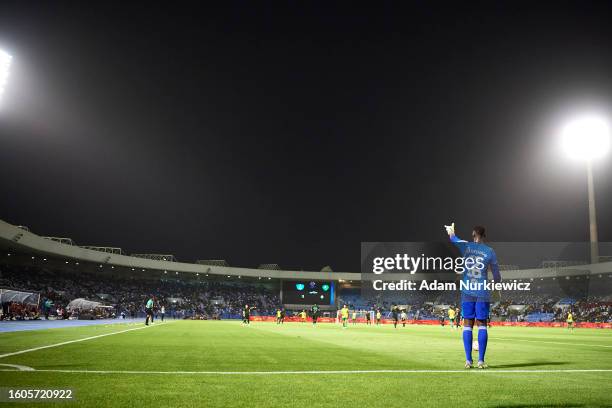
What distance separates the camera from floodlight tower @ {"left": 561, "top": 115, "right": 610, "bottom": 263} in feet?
154

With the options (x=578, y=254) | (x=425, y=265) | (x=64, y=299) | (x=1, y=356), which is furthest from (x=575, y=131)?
(x=64, y=299)

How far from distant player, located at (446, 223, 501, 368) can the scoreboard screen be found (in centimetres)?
6981

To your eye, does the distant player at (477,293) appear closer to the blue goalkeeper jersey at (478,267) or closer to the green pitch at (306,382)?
the blue goalkeeper jersey at (478,267)

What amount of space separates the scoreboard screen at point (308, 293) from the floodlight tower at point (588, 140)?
4028 cm

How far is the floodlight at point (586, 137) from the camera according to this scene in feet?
154

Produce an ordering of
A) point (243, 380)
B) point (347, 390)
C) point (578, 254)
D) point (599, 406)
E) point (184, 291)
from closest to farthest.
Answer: point (599, 406), point (347, 390), point (243, 380), point (578, 254), point (184, 291)

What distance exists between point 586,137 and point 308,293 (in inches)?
1849

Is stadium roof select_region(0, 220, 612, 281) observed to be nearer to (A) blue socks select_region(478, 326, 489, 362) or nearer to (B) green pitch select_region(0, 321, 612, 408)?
(B) green pitch select_region(0, 321, 612, 408)

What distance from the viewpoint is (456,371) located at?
A: 25.3ft

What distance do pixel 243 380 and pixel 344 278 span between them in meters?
81.3

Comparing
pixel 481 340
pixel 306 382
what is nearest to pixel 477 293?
pixel 481 340

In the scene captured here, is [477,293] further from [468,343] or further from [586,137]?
[586,137]

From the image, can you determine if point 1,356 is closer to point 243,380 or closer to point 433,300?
point 243,380

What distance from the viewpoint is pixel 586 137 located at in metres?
47.2
